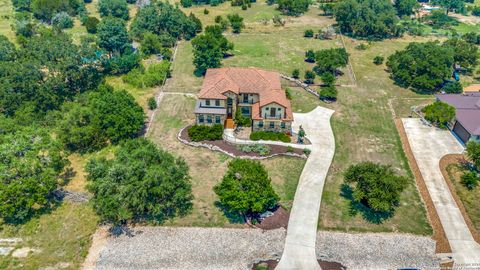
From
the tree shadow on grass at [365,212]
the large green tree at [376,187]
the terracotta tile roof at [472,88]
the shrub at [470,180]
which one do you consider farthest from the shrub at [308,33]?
the large green tree at [376,187]

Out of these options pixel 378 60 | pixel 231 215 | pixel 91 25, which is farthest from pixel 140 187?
pixel 91 25

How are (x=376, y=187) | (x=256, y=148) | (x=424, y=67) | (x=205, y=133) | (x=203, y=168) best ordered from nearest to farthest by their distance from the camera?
(x=376, y=187)
(x=203, y=168)
(x=256, y=148)
(x=205, y=133)
(x=424, y=67)

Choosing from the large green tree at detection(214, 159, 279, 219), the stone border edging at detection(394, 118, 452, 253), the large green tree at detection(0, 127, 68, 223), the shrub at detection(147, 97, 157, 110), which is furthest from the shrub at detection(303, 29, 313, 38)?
the large green tree at detection(0, 127, 68, 223)

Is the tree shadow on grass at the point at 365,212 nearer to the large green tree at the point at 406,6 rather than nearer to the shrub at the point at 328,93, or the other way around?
the shrub at the point at 328,93

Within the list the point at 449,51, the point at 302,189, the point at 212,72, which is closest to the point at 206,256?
the point at 302,189

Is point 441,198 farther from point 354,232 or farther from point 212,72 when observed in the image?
point 212,72

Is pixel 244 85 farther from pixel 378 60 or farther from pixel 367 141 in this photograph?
pixel 378 60

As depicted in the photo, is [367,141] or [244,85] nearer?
[367,141]
